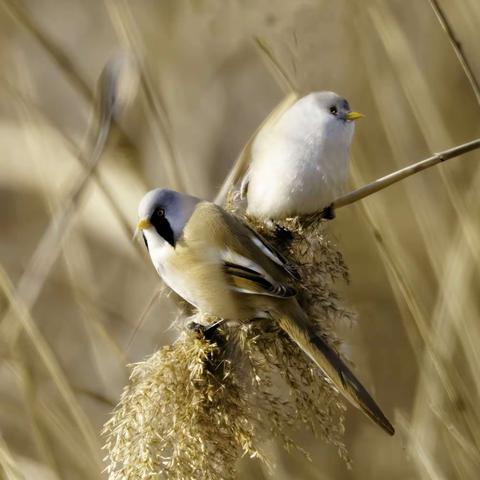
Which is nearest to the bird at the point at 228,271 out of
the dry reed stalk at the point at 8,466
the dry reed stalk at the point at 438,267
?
the dry reed stalk at the point at 438,267

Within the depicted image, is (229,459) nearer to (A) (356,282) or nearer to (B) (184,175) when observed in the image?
(B) (184,175)

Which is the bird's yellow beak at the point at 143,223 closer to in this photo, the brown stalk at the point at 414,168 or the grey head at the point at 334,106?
the brown stalk at the point at 414,168

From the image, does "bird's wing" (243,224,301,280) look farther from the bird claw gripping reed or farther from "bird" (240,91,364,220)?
"bird" (240,91,364,220)

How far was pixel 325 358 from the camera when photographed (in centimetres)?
159

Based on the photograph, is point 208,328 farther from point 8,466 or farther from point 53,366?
point 8,466

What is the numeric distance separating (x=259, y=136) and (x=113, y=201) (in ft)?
1.96

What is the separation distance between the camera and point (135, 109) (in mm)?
2219

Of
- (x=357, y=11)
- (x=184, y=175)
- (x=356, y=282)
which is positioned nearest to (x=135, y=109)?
(x=184, y=175)

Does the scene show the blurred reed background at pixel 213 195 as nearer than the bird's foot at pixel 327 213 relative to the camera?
Yes

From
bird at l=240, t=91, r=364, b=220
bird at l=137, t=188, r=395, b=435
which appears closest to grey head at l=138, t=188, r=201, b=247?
bird at l=137, t=188, r=395, b=435

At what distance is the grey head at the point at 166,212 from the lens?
1791 mm

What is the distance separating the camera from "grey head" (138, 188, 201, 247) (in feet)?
5.88

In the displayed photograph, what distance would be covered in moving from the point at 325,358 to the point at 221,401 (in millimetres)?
230

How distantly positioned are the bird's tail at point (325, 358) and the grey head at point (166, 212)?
1.23 ft
